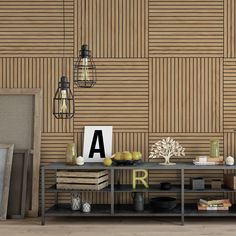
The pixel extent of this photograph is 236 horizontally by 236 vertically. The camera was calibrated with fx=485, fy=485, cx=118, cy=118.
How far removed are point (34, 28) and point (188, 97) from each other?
1.87m

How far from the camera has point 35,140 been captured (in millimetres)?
5305

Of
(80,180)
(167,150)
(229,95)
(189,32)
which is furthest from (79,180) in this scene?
(189,32)

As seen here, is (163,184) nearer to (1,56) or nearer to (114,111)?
(114,111)

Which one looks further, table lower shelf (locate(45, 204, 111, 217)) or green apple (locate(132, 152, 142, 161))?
green apple (locate(132, 152, 142, 161))

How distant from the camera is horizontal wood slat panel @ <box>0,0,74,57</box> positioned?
212 inches

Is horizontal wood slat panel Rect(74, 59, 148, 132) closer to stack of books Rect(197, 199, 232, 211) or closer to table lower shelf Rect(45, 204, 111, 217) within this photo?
table lower shelf Rect(45, 204, 111, 217)

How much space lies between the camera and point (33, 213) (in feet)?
17.3

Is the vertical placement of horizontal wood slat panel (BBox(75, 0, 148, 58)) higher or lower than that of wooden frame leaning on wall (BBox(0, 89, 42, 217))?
higher

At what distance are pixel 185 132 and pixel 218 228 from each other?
1138 mm

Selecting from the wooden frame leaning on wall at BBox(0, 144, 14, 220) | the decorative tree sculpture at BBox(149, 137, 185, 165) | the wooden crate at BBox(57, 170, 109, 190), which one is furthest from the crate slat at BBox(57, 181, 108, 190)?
the decorative tree sculpture at BBox(149, 137, 185, 165)

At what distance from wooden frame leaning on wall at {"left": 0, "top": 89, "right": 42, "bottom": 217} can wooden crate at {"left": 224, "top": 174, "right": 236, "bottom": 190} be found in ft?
6.65

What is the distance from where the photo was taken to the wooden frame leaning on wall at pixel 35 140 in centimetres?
528

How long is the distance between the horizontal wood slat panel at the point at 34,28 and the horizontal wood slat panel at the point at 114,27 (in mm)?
180

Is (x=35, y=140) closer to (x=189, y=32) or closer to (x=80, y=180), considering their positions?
(x=80, y=180)
